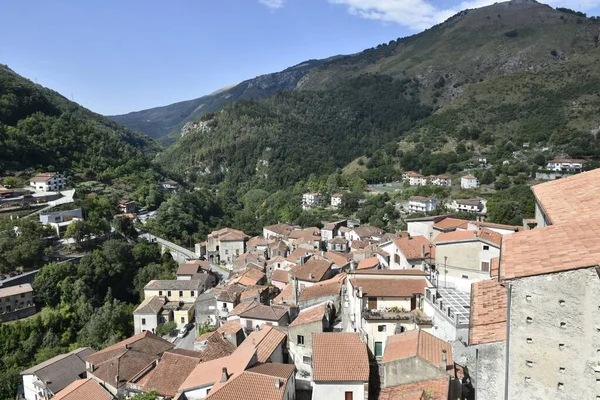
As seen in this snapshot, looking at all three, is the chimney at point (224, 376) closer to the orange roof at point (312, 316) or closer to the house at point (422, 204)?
the orange roof at point (312, 316)

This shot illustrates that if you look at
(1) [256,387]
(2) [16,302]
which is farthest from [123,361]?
(2) [16,302]

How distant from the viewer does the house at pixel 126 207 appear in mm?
71644

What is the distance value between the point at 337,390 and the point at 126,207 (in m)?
64.9

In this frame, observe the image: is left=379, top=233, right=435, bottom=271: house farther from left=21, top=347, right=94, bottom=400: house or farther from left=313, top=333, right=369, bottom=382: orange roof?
left=21, top=347, right=94, bottom=400: house

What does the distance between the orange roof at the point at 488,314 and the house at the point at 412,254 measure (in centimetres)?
884

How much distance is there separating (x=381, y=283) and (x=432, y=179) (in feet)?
269

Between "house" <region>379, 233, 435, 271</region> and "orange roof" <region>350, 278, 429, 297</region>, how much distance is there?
275cm

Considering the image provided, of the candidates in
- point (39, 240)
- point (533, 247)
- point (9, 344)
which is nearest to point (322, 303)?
point (533, 247)

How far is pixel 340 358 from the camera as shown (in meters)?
16.4

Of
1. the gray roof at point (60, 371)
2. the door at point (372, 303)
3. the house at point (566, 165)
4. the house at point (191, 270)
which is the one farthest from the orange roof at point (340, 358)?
the house at point (566, 165)

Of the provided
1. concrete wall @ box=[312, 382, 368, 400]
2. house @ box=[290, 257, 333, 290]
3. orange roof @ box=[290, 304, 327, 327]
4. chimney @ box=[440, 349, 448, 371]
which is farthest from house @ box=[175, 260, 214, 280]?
chimney @ box=[440, 349, 448, 371]

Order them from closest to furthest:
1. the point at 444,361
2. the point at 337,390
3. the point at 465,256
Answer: the point at 444,361
the point at 337,390
the point at 465,256

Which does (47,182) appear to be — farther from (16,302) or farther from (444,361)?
(444,361)

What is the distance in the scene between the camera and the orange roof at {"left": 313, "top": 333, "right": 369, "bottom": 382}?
51.5 feet
